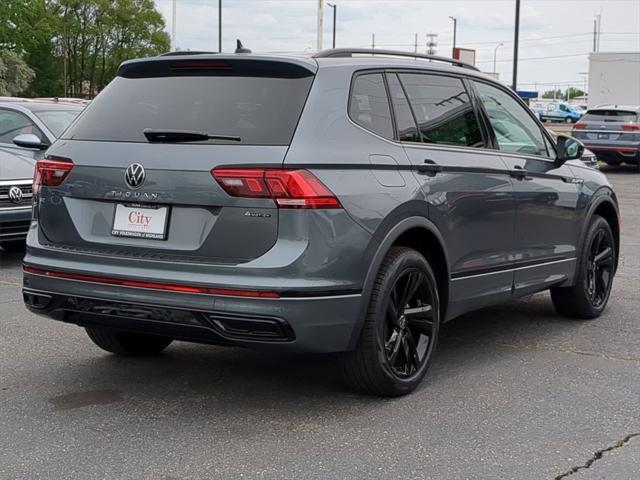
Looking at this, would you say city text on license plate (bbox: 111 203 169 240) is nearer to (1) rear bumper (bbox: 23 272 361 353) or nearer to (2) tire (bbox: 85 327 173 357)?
(1) rear bumper (bbox: 23 272 361 353)

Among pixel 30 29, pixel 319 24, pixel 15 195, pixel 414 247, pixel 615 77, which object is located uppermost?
pixel 30 29

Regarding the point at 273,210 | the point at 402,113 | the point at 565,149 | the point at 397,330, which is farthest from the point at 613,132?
the point at 273,210

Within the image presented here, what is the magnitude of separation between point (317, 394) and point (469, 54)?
26679 millimetres

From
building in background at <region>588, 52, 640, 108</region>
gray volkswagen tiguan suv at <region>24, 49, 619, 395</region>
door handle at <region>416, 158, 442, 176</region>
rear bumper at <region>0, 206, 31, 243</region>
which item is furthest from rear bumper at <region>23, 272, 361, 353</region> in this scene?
building in background at <region>588, 52, 640, 108</region>

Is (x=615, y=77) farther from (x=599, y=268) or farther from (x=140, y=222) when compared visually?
(x=140, y=222)

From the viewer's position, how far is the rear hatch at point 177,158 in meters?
4.19

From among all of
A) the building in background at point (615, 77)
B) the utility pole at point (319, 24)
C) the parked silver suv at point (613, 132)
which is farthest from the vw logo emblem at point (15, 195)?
the building in background at point (615, 77)

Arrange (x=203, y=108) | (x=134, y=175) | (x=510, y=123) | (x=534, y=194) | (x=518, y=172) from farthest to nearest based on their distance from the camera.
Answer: (x=510, y=123) → (x=534, y=194) → (x=518, y=172) → (x=203, y=108) → (x=134, y=175)

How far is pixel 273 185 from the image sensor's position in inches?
163

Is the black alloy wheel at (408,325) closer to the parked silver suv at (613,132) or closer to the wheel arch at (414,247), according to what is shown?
the wheel arch at (414,247)

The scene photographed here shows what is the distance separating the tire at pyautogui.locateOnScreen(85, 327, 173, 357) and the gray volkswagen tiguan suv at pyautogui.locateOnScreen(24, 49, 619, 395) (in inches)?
1.5

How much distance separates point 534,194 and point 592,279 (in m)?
1.33

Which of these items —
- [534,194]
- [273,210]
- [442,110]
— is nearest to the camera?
[273,210]

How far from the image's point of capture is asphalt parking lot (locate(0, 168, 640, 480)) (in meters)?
3.89
